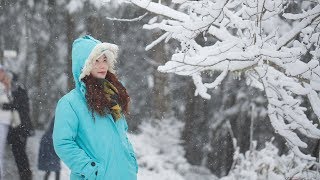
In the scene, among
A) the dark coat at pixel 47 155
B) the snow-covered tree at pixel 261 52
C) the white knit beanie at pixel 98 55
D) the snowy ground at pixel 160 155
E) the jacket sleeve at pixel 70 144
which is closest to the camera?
the jacket sleeve at pixel 70 144

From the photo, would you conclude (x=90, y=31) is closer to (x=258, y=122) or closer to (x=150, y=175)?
(x=150, y=175)

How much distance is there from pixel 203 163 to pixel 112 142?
37.9 feet

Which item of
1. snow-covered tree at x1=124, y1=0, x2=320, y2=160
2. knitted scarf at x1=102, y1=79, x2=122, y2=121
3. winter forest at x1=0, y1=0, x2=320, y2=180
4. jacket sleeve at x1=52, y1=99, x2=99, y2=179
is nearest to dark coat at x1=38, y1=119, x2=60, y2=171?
snow-covered tree at x1=124, y1=0, x2=320, y2=160

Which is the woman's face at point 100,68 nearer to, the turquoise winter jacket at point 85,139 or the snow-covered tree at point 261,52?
the turquoise winter jacket at point 85,139

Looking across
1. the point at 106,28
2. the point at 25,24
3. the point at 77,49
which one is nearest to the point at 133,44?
the point at 106,28

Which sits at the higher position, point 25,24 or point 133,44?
point 25,24

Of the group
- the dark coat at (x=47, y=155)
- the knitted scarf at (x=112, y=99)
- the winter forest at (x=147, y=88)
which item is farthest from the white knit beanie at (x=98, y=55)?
the winter forest at (x=147, y=88)

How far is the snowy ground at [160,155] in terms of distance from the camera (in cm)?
921

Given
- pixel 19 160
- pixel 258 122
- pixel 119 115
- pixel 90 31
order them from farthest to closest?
pixel 258 122 → pixel 90 31 → pixel 19 160 → pixel 119 115

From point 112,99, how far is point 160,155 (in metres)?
7.46

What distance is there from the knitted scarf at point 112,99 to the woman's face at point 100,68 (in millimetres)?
56

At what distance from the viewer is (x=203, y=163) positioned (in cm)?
1384

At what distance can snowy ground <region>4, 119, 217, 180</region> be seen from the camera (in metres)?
9.21

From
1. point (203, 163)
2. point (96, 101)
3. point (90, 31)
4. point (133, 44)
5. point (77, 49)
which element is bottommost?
point (203, 163)
